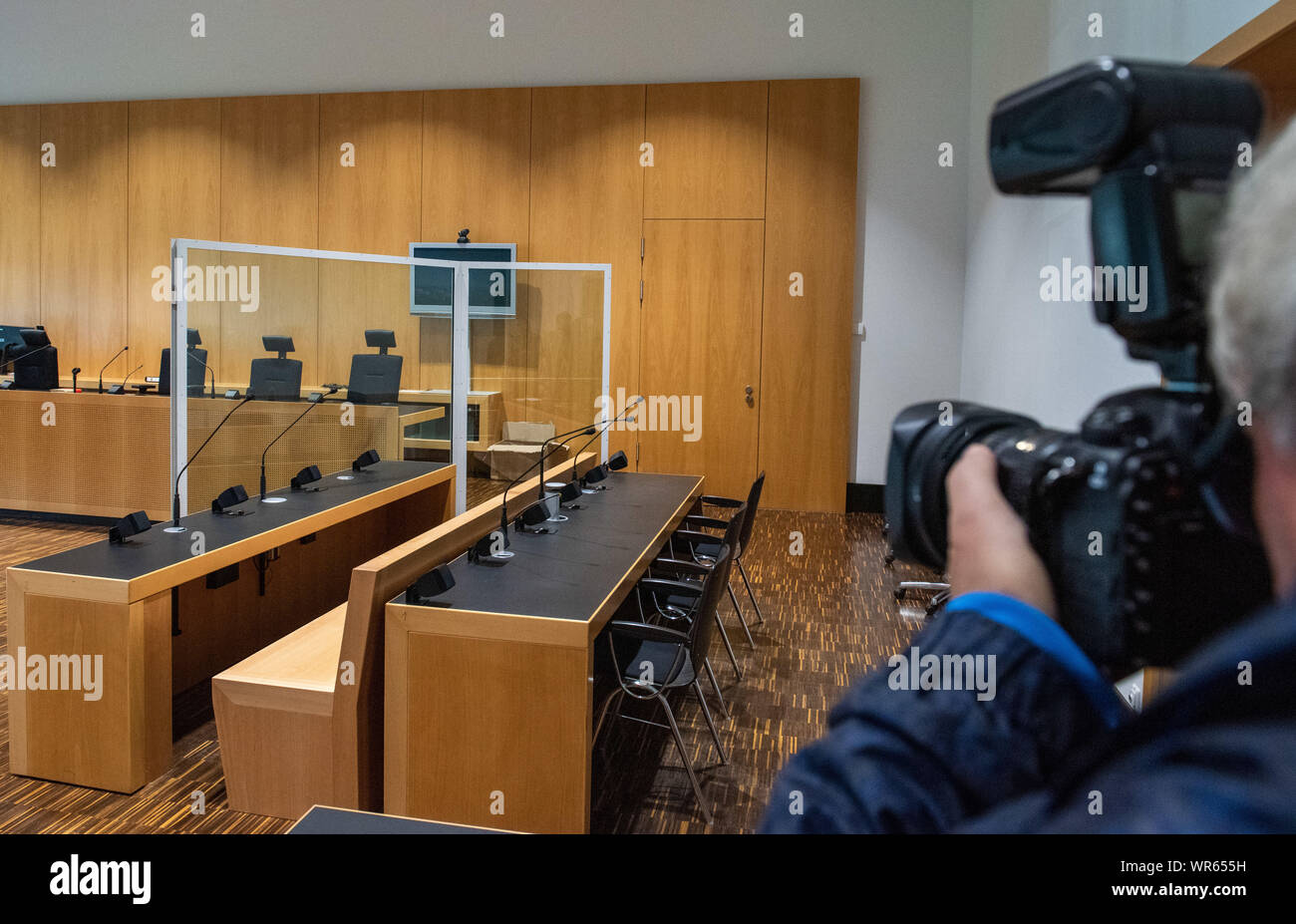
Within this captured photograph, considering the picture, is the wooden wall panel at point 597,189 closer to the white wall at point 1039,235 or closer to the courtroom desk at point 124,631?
the white wall at point 1039,235

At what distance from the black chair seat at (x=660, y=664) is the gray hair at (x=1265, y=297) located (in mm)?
2422

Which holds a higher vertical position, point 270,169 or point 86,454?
point 270,169

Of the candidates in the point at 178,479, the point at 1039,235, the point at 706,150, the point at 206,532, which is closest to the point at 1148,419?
the point at 206,532

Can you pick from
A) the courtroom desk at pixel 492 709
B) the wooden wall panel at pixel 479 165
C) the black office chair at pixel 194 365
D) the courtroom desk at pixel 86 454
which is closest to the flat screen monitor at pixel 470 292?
the black office chair at pixel 194 365

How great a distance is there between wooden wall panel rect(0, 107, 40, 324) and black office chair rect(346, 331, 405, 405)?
17.9ft

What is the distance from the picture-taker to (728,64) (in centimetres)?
701

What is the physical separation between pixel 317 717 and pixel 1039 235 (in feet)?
12.0

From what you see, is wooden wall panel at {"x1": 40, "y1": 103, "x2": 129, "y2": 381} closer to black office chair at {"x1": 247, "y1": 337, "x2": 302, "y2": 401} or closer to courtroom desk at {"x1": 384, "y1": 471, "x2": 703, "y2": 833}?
black office chair at {"x1": 247, "y1": 337, "x2": 302, "y2": 401}

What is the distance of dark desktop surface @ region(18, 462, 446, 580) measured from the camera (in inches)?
106

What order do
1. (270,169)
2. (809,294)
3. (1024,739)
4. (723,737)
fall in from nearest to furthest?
(1024,739) → (723,737) → (809,294) → (270,169)

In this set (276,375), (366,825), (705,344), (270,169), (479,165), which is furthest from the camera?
(270,169)

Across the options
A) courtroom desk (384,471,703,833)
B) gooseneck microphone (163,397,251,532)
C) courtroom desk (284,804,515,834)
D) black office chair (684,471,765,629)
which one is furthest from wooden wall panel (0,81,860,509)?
courtroom desk (284,804,515,834)

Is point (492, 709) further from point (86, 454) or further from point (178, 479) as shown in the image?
point (86, 454)

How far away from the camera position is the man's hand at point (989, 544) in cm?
48
